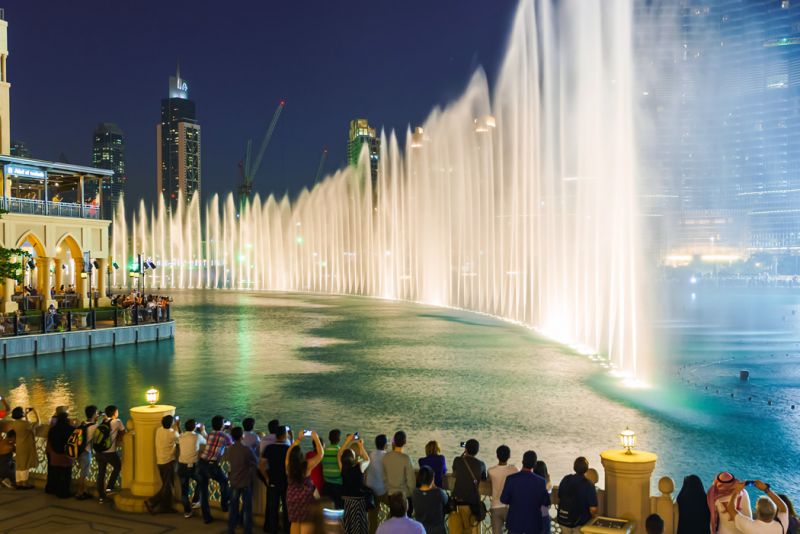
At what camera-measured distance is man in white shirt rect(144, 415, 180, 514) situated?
1013 centimetres

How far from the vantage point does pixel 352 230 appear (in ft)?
312

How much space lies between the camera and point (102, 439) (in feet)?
35.2

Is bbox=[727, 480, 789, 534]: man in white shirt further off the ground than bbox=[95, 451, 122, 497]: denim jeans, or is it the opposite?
bbox=[727, 480, 789, 534]: man in white shirt

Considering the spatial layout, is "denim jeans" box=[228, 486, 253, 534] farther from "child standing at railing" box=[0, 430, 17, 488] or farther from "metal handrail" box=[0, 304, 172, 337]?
"metal handrail" box=[0, 304, 172, 337]

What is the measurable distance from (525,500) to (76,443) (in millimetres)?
6474

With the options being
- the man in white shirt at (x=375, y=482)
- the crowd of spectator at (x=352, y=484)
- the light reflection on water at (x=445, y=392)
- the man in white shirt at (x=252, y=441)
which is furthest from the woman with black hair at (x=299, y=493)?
the light reflection on water at (x=445, y=392)

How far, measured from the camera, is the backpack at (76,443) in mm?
10596

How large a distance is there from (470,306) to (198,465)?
53.5 meters

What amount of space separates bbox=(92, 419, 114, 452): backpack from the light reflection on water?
7011 mm

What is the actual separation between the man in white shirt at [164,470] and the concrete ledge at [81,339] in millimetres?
24084

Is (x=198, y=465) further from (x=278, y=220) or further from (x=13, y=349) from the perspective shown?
(x=278, y=220)

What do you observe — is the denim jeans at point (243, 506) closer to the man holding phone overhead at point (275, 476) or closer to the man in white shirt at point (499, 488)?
the man holding phone overhead at point (275, 476)

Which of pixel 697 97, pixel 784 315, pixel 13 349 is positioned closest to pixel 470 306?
pixel 784 315

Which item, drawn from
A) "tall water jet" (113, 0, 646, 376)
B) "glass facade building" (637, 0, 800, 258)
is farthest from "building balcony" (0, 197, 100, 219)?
"glass facade building" (637, 0, 800, 258)
